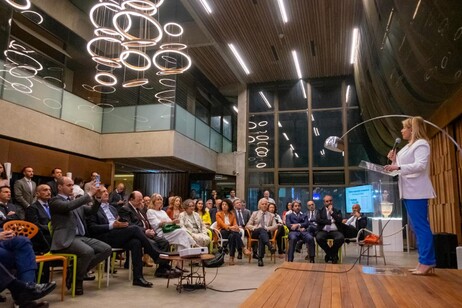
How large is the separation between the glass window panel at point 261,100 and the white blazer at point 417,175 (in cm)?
1083

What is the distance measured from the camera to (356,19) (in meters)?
9.32

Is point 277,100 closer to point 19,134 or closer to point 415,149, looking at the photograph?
point 19,134

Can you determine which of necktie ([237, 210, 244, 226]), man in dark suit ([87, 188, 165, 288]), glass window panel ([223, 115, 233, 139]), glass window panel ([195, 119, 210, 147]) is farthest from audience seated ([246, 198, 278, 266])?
glass window panel ([223, 115, 233, 139])

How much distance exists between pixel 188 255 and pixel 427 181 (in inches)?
103

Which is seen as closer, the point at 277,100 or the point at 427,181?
the point at 427,181

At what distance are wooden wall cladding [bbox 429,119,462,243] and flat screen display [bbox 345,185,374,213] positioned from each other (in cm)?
266

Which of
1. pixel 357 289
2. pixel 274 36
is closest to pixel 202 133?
pixel 274 36

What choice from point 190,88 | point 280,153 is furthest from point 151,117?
point 280,153

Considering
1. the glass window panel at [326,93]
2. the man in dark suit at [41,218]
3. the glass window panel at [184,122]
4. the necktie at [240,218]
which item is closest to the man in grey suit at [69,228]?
the man in dark suit at [41,218]

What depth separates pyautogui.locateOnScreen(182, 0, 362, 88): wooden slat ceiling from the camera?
899 cm

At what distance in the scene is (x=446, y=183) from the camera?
6.86 meters

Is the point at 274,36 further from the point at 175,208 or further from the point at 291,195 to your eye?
the point at 175,208

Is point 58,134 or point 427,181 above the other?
point 58,134

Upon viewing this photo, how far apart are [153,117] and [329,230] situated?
591cm
